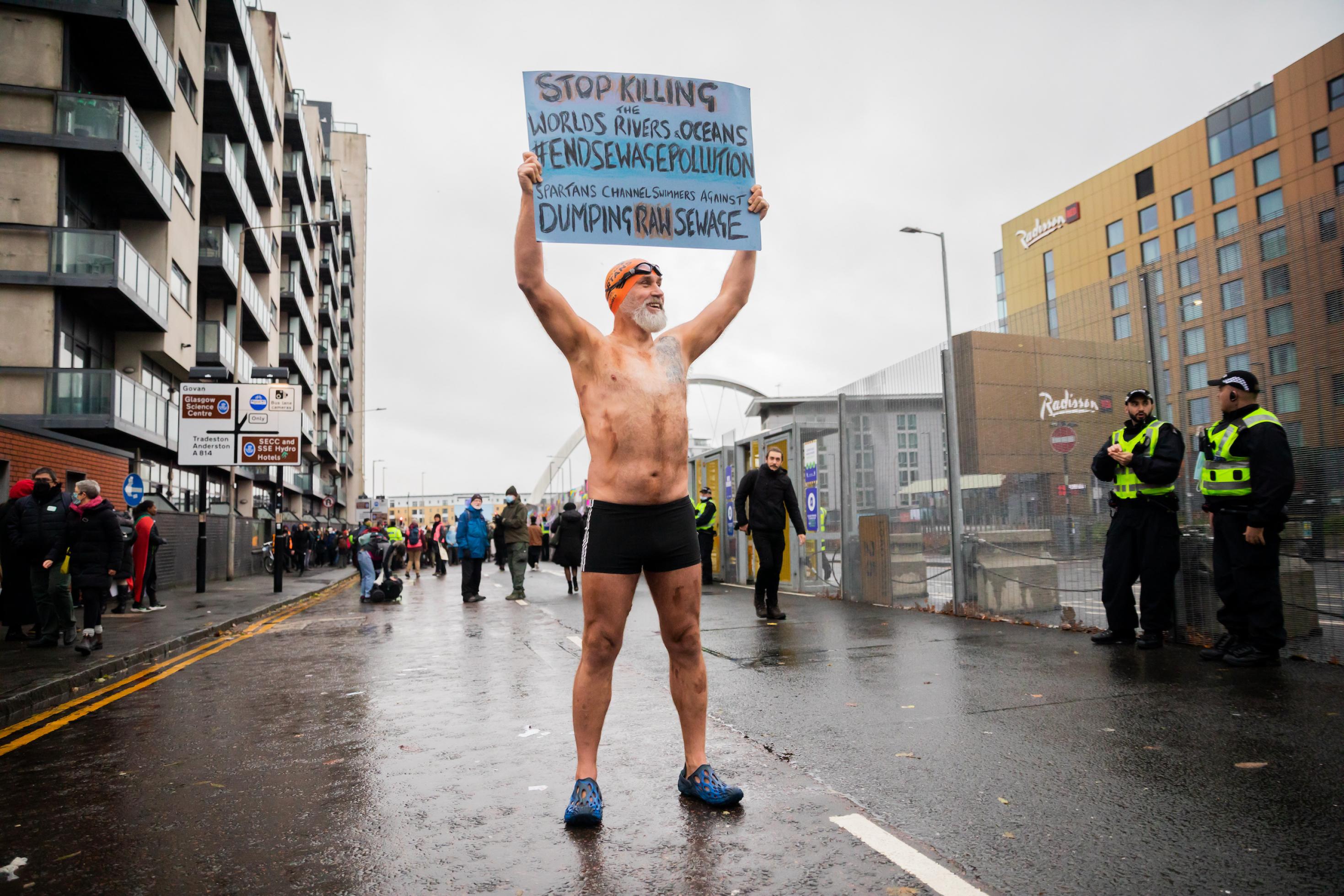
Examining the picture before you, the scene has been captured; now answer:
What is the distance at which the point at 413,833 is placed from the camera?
10.9 ft

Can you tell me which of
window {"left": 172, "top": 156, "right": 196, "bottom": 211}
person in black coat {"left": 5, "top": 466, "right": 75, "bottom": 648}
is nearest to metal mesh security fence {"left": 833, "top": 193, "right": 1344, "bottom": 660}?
person in black coat {"left": 5, "top": 466, "right": 75, "bottom": 648}

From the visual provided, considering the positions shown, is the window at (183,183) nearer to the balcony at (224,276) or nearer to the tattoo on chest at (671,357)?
the balcony at (224,276)

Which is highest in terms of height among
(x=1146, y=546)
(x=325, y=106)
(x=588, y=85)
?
(x=325, y=106)

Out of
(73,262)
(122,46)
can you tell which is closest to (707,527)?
(73,262)

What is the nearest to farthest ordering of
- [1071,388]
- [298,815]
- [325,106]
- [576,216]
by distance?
[298,815] → [576,216] → [1071,388] → [325,106]

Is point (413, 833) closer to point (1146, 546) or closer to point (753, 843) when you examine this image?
point (753, 843)

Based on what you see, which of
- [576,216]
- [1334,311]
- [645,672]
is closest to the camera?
[576,216]

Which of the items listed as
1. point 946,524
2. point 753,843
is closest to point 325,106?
point 946,524

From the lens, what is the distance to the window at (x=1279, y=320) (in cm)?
667

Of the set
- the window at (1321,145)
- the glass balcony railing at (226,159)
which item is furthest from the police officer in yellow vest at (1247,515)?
the window at (1321,145)

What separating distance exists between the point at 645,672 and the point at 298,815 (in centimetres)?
354

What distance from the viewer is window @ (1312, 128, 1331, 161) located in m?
43.9

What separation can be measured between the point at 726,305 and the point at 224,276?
33.5 m

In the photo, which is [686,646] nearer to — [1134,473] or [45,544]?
[1134,473]
